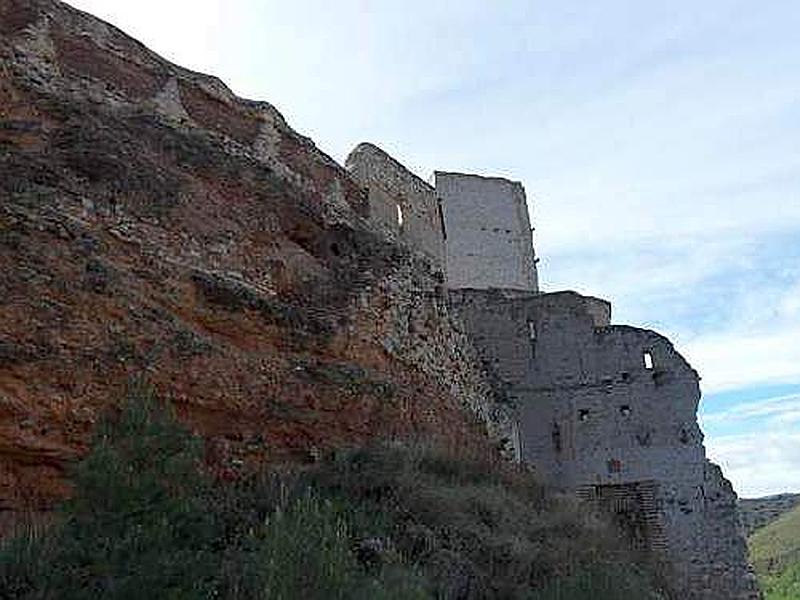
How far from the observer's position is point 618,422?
16.6 meters

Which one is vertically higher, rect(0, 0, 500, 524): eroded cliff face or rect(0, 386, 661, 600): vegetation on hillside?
rect(0, 0, 500, 524): eroded cliff face

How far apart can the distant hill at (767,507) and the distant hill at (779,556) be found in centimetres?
94

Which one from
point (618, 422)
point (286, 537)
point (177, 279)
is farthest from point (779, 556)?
point (286, 537)

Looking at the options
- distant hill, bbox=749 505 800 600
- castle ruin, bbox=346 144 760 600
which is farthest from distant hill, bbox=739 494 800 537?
castle ruin, bbox=346 144 760 600

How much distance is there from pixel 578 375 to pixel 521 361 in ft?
3.54

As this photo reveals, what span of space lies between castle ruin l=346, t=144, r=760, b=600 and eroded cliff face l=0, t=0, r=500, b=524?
12.0 feet

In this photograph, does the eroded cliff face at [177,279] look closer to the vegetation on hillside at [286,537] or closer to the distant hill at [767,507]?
the vegetation on hillside at [286,537]

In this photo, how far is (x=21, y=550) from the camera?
18.6ft

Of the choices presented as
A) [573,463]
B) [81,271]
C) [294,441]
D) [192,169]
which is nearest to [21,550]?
[81,271]

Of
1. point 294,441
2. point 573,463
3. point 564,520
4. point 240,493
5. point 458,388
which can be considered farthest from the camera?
point 573,463

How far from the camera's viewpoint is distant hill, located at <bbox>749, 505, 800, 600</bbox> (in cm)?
3684

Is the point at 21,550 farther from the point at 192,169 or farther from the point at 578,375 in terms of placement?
the point at 578,375

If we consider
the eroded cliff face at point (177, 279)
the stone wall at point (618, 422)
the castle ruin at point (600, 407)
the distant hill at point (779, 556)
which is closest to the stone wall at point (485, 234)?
the castle ruin at point (600, 407)

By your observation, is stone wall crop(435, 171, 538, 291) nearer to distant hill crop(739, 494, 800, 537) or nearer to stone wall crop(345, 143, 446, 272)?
stone wall crop(345, 143, 446, 272)
